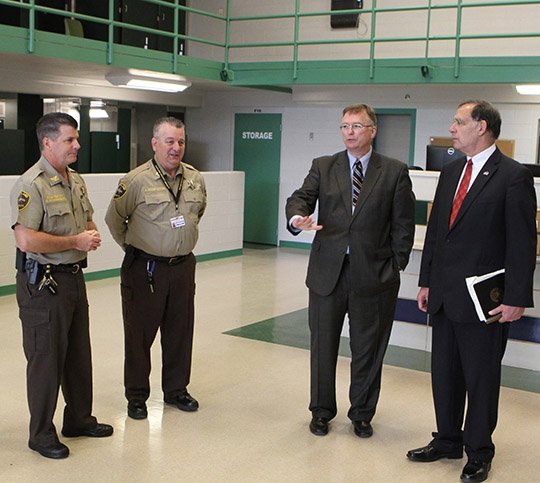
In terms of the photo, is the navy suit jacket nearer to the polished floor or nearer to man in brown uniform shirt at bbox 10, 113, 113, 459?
the polished floor

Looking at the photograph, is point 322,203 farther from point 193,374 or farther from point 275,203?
point 275,203

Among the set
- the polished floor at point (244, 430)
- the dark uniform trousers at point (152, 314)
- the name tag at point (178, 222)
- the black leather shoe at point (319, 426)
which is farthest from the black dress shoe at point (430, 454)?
the name tag at point (178, 222)

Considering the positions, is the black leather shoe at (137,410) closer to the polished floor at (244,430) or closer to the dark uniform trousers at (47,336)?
the polished floor at (244,430)

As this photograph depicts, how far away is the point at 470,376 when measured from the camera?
3889mm

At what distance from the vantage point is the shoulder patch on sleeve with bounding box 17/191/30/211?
3.86m

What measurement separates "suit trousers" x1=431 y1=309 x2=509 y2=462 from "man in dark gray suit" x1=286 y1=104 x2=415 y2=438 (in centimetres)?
45

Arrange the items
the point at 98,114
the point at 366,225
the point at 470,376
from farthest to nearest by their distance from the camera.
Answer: the point at 98,114 < the point at 366,225 < the point at 470,376

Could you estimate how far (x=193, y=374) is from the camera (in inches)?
220

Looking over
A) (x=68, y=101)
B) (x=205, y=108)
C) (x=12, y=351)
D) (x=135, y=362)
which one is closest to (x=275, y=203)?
(x=205, y=108)

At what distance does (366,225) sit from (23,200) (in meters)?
1.79

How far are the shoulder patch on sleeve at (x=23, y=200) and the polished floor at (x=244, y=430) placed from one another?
50.8 inches

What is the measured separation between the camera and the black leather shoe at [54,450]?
13.2 feet

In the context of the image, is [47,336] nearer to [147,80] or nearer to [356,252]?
[356,252]

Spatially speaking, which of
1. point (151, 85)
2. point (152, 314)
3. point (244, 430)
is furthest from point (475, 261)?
point (151, 85)
